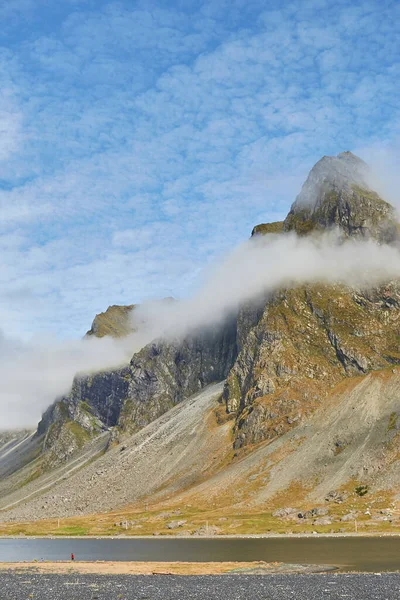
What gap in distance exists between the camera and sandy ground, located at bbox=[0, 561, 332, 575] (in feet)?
281

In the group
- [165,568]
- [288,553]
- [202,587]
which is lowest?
[288,553]

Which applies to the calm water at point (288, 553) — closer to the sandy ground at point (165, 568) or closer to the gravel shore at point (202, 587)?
the sandy ground at point (165, 568)

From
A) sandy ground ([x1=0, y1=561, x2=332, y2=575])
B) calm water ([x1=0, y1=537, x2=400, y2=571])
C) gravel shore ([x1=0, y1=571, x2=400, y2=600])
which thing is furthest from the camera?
calm water ([x1=0, y1=537, x2=400, y2=571])

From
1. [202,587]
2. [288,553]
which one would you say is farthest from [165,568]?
[288,553]

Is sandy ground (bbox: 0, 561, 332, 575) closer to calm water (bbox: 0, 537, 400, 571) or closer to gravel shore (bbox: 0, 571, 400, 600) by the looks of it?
gravel shore (bbox: 0, 571, 400, 600)

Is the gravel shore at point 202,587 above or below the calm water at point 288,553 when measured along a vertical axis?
above

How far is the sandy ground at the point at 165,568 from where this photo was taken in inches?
3373

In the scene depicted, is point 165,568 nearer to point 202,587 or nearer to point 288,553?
point 202,587

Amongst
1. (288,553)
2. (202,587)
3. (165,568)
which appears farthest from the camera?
(288,553)

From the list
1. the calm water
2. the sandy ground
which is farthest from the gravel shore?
the calm water

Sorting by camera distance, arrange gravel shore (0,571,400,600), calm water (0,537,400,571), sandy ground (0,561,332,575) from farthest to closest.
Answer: calm water (0,537,400,571)
sandy ground (0,561,332,575)
gravel shore (0,571,400,600)

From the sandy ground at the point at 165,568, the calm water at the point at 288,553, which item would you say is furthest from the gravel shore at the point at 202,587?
the calm water at the point at 288,553

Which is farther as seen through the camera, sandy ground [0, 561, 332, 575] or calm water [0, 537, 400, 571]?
calm water [0, 537, 400, 571]

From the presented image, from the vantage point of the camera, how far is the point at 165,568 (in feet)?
302
